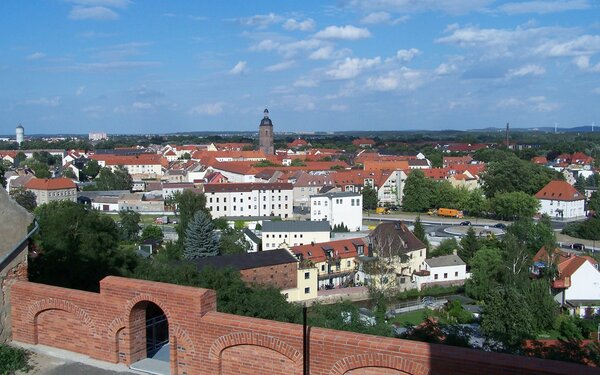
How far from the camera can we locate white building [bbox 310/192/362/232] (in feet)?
188

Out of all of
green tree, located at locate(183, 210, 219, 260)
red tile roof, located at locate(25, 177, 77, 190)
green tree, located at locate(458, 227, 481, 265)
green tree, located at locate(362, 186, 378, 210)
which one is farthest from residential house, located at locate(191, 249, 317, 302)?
red tile roof, located at locate(25, 177, 77, 190)

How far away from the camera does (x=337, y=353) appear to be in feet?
19.4

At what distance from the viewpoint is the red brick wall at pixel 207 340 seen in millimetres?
5527

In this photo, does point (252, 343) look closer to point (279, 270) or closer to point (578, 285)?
point (279, 270)

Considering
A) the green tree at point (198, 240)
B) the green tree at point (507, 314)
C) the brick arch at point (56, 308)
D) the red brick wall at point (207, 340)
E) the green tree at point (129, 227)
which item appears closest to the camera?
the red brick wall at point (207, 340)

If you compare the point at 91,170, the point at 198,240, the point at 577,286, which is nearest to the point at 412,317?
the point at 577,286

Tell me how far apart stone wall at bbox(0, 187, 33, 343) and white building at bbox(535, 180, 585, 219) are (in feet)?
212

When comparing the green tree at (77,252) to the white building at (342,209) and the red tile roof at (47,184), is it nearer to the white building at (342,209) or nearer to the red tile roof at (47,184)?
the white building at (342,209)

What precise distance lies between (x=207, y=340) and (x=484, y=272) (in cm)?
3177

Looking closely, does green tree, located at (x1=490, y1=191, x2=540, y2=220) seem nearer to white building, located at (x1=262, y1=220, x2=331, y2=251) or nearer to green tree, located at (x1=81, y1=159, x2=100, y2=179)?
white building, located at (x1=262, y1=220, x2=331, y2=251)

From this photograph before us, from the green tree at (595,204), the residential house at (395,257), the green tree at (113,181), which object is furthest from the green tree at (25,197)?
the green tree at (595,204)

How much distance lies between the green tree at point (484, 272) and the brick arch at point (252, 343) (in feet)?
93.6

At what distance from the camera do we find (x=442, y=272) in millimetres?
38719

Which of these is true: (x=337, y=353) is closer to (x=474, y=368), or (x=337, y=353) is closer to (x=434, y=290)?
(x=474, y=368)
